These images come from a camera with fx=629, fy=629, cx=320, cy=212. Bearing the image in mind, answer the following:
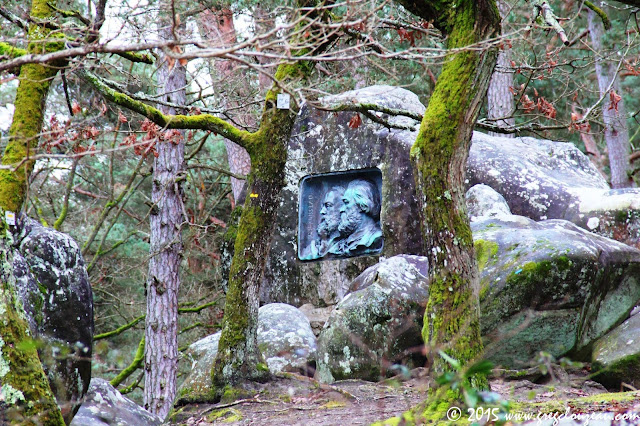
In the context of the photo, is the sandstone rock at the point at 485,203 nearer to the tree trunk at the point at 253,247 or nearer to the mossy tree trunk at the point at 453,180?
the tree trunk at the point at 253,247

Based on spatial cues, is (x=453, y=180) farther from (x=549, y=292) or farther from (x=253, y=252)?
(x=253, y=252)

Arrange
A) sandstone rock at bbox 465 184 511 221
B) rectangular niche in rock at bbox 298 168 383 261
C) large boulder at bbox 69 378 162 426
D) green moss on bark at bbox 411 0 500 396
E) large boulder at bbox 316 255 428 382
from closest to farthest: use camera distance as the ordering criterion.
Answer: green moss on bark at bbox 411 0 500 396 < large boulder at bbox 69 378 162 426 < large boulder at bbox 316 255 428 382 < sandstone rock at bbox 465 184 511 221 < rectangular niche in rock at bbox 298 168 383 261

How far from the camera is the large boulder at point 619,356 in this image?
208 inches

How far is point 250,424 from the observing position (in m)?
4.89

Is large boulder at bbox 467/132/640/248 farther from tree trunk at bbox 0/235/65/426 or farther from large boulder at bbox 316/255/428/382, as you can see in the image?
tree trunk at bbox 0/235/65/426

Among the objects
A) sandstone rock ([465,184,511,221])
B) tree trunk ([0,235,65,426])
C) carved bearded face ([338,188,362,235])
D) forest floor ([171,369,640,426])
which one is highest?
sandstone rock ([465,184,511,221])

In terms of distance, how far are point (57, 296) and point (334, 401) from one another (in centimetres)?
248

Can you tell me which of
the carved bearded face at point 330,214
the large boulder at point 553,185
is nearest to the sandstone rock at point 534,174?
the large boulder at point 553,185

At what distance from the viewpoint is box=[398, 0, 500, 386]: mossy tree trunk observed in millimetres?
3992

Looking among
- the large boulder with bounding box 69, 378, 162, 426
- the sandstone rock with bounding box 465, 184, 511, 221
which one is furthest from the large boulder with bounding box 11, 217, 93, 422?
the sandstone rock with bounding box 465, 184, 511, 221

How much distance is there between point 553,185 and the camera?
320 inches

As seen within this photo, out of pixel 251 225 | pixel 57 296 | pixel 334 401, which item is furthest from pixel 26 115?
pixel 334 401

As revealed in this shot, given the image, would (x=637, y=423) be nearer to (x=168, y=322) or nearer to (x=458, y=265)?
(x=458, y=265)

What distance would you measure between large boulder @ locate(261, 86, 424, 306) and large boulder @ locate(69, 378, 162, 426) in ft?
10.3
